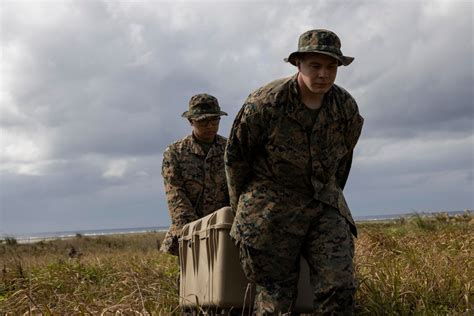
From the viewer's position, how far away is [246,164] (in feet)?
15.6

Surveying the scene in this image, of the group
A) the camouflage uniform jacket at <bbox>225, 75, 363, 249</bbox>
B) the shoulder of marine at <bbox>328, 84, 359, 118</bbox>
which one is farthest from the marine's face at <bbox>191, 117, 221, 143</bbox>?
the shoulder of marine at <bbox>328, 84, 359, 118</bbox>

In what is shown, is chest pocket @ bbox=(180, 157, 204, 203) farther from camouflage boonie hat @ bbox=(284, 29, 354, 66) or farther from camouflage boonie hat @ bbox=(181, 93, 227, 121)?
camouflage boonie hat @ bbox=(284, 29, 354, 66)

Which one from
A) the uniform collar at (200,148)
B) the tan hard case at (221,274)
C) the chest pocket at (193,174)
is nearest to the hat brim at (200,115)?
the uniform collar at (200,148)

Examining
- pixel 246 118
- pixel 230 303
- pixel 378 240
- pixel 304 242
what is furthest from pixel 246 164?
pixel 378 240

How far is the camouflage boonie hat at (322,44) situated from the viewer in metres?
4.32

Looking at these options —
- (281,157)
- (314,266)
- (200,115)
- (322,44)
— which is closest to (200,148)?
(200,115)

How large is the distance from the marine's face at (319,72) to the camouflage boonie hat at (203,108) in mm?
2086

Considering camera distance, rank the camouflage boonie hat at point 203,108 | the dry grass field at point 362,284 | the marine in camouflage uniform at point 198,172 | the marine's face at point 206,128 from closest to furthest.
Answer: the dry grass field at point 362,284 < the camouflage boonie hat at point 203,108 < the marine's face at point 206,128 < the marine in camouflage uniform at point 198,172

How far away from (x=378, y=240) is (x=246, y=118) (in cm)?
554

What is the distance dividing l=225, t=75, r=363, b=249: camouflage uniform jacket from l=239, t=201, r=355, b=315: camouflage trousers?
3.2 inches

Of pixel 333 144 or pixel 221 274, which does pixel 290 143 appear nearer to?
pixel 333 144

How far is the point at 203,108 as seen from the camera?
21.1 feet

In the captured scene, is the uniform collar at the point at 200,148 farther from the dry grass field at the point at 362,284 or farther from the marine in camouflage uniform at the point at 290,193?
the marine in camouflage uniform at the point at 290,193

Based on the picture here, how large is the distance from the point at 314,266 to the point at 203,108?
7.75 ft
